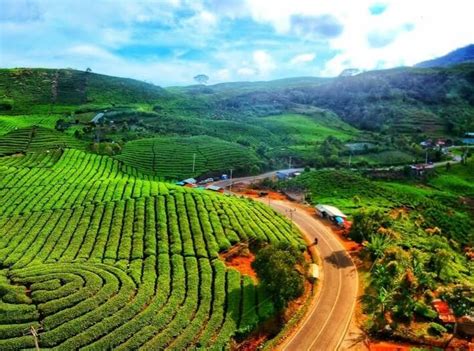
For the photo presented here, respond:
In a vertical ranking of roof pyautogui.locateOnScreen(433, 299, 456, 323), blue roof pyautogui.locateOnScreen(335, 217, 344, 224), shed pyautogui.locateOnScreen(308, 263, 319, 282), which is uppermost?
blue roof pyautogui.locateOnScreen(335, 217, 344, 224)

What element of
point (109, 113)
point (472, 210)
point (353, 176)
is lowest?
point (472, 210)

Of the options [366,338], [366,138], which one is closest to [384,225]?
[366,338]

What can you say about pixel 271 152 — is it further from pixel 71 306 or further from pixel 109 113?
pixel 71 306

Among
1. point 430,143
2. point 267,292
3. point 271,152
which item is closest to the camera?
point 267,292

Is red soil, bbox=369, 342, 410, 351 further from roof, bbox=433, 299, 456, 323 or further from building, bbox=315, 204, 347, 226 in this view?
building, bbox=315, 204, 347, 226

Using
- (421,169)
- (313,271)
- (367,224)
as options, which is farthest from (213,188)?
(421,169)

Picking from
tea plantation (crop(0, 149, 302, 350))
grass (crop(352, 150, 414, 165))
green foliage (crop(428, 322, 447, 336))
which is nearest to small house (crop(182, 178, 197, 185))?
tea plantation (crop(0, 149, 302, 350))

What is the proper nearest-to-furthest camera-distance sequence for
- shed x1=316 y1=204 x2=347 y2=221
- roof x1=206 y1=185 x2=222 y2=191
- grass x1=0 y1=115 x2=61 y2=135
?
shed x1=316 y1=204 x2=347 y2=221 → roof x1=206 y1=185 x2=222 y2=191 → grass x1=0 y1=115 x2=61 y2=135

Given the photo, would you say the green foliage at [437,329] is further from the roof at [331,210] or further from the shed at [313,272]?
the roof at [331,210]
